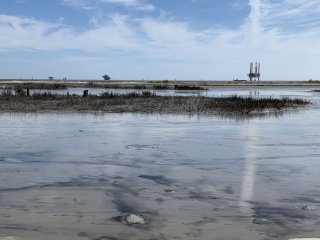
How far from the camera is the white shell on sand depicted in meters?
5.90

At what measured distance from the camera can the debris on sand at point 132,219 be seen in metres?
5.90

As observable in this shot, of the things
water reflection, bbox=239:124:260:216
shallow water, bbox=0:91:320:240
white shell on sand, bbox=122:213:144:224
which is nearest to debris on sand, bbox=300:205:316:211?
shallow water, bbox=0:91:320:240

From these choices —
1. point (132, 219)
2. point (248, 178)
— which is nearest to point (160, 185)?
point (248, 178)

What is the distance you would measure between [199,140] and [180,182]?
5.40 metres

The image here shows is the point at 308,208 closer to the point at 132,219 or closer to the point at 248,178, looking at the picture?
the point at 248,178

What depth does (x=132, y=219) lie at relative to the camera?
5977 mm

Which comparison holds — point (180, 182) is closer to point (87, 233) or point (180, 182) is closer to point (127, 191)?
point (127, 191)

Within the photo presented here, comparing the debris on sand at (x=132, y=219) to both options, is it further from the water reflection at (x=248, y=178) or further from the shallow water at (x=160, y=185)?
the water reflection at (x=248, y=178)

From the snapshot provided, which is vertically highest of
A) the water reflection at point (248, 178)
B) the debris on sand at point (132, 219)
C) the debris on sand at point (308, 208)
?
the water reflection at point (248, 178)

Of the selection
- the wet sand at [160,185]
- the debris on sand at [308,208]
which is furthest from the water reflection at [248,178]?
the debris on sand at [308,208]

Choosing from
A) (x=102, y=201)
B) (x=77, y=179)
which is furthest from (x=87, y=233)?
(x=77, y=179)

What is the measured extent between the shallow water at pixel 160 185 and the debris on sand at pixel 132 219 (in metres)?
0.09

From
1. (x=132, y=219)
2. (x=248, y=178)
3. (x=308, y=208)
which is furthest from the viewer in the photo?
(x=248, y=178)

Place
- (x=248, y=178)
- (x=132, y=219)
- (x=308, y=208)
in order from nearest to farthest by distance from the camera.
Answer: (x=132, y=219)
(x=308, y=208)
(x=248, y=178)
